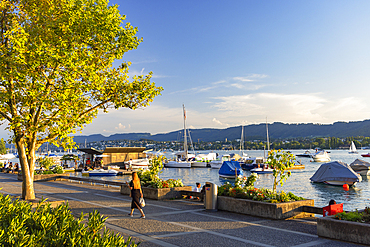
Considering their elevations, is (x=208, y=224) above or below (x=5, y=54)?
below

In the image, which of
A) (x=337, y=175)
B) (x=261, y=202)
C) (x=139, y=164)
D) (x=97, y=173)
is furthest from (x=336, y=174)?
(x=97, y=173)

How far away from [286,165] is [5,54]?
1307 cm

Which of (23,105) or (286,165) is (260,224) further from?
(23,105)

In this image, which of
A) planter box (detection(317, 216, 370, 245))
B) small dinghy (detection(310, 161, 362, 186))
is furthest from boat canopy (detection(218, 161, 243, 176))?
planter box (detection(317, 216, 370, 245))

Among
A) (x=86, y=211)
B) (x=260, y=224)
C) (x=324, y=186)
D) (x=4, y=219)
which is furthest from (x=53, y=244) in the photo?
(x=324, y=186)

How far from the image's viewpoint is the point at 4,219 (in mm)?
6004

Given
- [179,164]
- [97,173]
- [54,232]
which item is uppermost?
[54,232]

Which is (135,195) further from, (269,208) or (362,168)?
(362,168)

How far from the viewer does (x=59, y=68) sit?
1449 cm

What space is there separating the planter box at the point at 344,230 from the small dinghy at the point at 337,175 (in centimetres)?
3991

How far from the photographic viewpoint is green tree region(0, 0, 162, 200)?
1313 cm

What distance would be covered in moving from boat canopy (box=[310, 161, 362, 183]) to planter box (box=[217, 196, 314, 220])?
3690 centimetres

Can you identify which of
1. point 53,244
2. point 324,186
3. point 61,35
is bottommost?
point 324,186

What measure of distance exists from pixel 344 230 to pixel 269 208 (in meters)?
3.12
